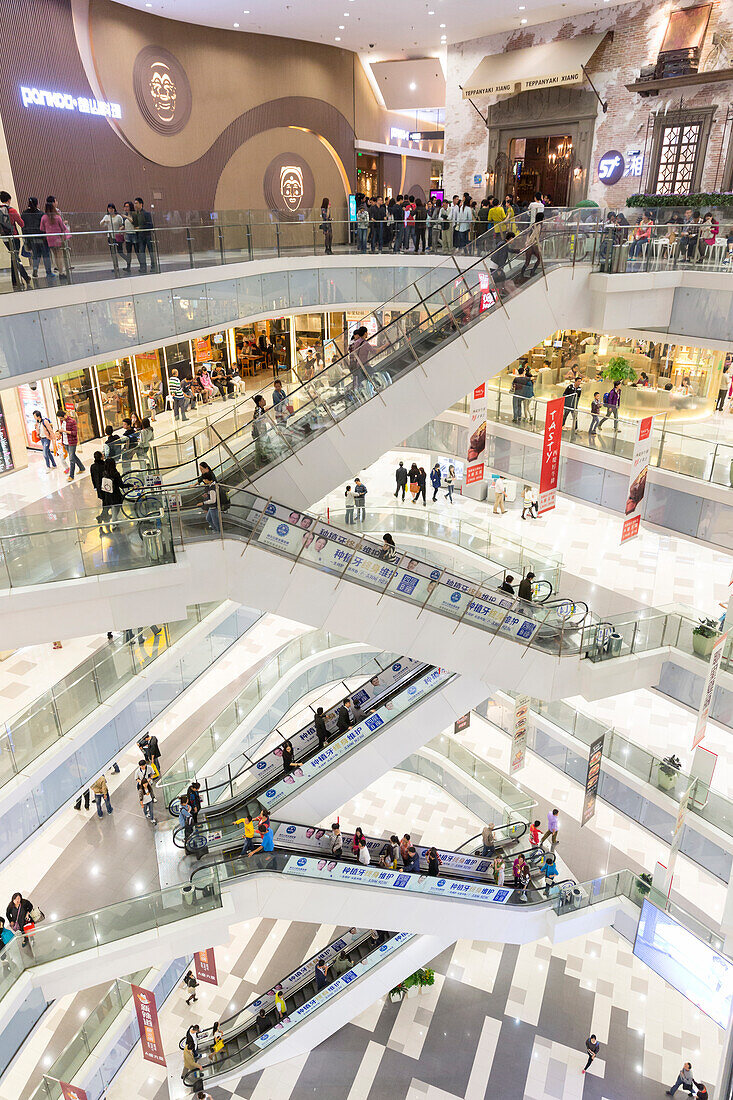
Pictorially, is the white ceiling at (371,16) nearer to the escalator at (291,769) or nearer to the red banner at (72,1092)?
the escalator at (291,769)

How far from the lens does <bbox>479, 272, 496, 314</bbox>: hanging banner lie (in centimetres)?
1152

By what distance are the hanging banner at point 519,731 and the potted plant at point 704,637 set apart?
14.2 feet

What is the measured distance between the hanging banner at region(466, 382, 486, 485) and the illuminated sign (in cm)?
1246

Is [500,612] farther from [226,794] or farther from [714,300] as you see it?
[714,300]

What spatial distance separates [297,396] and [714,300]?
7.67m

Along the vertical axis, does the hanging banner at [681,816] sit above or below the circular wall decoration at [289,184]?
below

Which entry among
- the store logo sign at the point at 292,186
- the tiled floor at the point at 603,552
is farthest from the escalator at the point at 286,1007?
the store logo sign at the point at 292,186

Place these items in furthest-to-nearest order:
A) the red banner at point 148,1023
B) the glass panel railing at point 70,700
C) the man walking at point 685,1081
Answer: the man walking at point 685,1081
the red banner at point 148,1023
the glass panel railing at point 70,700

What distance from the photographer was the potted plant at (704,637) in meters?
12.1

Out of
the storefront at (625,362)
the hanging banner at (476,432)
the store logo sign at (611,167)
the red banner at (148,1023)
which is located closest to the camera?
the red banner at (148,1023)

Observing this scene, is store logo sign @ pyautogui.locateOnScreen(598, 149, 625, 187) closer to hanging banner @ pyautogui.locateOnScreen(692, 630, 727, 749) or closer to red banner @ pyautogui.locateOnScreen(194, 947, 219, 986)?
hanging banner @ pyautogui.locateOnScreen(692, 630, 727, 749)

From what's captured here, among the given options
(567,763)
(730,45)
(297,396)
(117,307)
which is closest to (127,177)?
(117,307)

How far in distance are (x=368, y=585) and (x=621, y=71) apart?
17736 mm

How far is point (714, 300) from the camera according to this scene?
12703 mm
